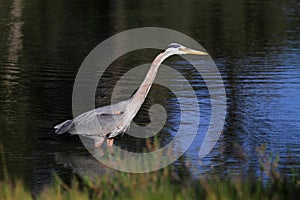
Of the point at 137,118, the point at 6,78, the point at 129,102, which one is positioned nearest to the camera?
the point at 129,102

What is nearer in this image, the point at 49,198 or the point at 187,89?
the point at 49,198

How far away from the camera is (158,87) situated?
1377cm

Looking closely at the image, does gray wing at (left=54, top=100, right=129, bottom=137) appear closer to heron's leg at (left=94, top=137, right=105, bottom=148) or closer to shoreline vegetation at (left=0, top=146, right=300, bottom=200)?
heron's leg at (left=94, top=137, right=105, bottom=148)

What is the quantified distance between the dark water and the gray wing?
263 mm

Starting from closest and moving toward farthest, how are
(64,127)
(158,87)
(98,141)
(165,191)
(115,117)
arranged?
(165,191)
(115,117)
(98,141)
(64,127)
(158,87)

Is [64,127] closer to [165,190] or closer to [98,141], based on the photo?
[98,141]

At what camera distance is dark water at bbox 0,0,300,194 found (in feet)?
30.3

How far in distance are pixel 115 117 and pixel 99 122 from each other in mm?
214

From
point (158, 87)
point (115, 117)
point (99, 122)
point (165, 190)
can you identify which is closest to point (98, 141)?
point (99, 122)

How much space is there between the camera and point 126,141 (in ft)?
33.0

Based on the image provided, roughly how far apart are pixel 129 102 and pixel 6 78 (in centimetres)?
538

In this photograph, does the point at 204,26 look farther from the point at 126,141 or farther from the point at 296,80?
the point at 126,141

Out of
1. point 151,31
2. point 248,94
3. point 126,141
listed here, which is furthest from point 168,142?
point 151,31

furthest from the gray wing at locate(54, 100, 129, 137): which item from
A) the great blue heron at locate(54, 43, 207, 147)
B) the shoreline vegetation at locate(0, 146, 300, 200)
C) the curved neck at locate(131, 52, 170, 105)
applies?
the shoreline vegetation at locate(0, 146, 300, 200)
